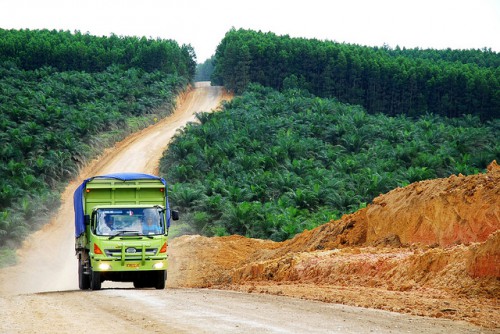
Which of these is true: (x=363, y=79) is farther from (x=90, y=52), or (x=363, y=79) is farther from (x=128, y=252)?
(x=128, y=252)

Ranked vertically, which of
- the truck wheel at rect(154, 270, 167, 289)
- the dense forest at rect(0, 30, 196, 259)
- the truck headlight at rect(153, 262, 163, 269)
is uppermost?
the dense forest at rect(0, 30, 196, 259)

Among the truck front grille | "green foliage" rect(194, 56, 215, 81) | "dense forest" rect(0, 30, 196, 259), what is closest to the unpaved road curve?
the truck front grille

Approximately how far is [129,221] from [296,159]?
37.6 m

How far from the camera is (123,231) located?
74.4 feet

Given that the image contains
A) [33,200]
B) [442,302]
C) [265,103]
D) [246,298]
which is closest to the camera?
[442,302]

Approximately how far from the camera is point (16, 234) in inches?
1613

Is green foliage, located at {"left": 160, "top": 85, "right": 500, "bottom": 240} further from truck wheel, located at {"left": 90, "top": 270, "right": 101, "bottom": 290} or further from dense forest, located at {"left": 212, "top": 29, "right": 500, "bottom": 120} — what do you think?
truck wheel, located at {"left": 90, "top": 270, "right": 101, "bottom": 290}

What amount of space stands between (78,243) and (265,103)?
2074 inches

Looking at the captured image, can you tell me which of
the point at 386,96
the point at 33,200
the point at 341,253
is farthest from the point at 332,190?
the point at 386,96

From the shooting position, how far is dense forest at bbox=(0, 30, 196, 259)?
163 feet

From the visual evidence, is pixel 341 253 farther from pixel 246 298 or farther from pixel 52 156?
pixel 52 156

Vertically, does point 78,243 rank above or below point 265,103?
below

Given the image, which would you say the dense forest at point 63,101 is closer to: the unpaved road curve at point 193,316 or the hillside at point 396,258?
the hillside at point 396,258

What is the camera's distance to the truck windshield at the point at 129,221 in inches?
893
